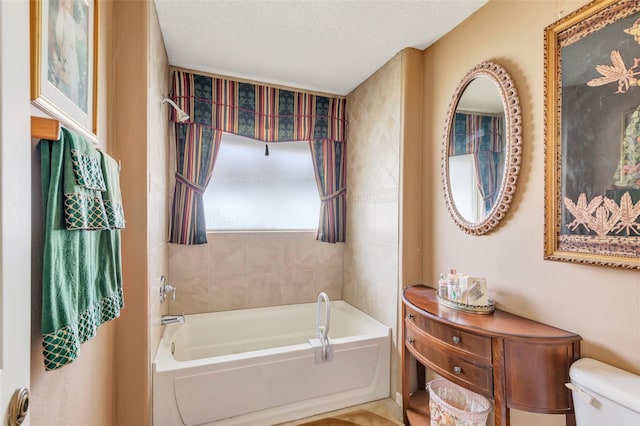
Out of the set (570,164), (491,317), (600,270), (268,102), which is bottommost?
(491,317)

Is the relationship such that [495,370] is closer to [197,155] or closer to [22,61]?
[22,61]

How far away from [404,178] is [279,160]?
126 cm

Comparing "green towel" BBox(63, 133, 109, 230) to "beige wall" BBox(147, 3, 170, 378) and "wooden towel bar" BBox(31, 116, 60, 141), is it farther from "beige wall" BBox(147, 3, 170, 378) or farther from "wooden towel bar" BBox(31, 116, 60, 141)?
"beige wall" BBox(147, 3, 170, 378)

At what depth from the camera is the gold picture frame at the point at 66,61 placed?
0.81 m

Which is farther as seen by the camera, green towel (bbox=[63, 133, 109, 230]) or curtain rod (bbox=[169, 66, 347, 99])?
curtain rod (bbox=[169, 66, 347, 99])

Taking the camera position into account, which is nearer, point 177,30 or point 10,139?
point 10,139

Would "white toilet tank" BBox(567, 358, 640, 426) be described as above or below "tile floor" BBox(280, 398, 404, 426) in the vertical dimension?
above

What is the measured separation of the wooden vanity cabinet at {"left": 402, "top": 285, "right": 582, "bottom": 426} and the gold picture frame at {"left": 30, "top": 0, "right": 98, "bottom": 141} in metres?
1.71

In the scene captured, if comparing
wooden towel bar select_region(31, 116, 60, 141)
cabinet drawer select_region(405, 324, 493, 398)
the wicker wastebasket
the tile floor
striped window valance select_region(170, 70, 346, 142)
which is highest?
striped window valance select_region(170, 70, 346, 142)

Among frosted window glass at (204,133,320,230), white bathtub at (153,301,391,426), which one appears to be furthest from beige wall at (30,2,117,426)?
frosted window glass at (204,133,320,230)

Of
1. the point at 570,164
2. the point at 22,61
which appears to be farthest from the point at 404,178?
the point at 22,61

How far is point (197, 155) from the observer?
2586 millimetres

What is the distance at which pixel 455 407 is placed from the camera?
5.73ft

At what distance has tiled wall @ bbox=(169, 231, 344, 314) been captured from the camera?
8.55ft
